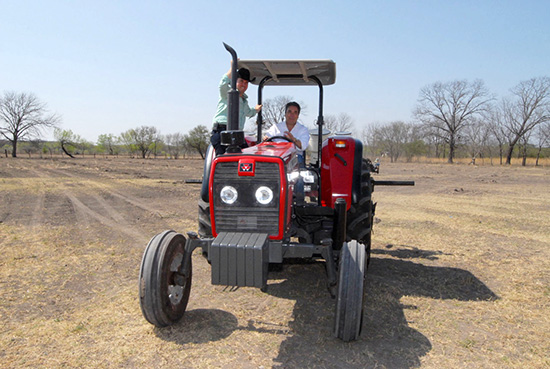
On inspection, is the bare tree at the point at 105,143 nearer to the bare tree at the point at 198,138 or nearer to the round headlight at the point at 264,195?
the bare tree at the point at 198,138

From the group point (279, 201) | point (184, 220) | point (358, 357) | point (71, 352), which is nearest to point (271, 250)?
point (279, 201)

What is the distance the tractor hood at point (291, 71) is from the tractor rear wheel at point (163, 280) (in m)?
2.31

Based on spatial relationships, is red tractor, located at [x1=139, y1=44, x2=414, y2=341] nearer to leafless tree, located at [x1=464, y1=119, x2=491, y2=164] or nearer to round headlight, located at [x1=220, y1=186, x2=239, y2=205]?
round headlight, located at [x1=220, y1=186, x2=239, y2=205]

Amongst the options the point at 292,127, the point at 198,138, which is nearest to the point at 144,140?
the point at 198,138

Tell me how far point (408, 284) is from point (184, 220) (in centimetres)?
498

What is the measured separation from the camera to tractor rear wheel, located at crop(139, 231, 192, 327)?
10.2 ft

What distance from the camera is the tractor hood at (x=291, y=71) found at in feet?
14.9

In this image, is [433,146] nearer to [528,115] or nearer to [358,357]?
[528,115]

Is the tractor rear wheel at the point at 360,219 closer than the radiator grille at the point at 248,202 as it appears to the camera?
No

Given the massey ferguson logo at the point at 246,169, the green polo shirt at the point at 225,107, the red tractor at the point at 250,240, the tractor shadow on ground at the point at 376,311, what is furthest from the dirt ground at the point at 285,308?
the green polo shirt at the point at 225,107

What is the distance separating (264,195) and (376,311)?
5.31 ft

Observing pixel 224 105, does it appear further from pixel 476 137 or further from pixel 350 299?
pixel 476 137

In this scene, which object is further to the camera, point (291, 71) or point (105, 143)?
point (105, 143)

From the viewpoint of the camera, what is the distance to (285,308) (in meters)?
3.87
